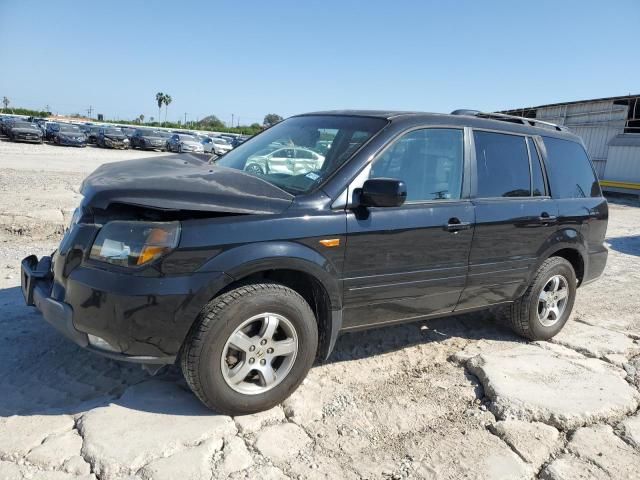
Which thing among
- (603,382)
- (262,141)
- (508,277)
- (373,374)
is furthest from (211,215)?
(603,382)

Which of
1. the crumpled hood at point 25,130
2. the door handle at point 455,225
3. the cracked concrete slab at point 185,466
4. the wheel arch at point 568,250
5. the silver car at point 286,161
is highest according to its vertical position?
the silver car at point 286,161

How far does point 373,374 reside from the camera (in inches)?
148

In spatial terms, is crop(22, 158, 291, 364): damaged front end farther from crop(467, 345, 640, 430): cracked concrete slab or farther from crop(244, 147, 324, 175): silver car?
crop(467, 345, 640, 430): cracked concrete slab

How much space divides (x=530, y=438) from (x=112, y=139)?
3481 centimetres

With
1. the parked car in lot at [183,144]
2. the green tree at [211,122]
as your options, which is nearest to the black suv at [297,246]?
the parked car in lot at [183,144]

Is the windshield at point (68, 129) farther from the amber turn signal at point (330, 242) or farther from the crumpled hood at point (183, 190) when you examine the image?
the amber turn signal at point (330, 242)

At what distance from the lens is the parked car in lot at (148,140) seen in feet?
114

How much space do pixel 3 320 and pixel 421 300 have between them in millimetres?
Answer: 3236

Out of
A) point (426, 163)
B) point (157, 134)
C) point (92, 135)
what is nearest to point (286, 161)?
point (426, 163)

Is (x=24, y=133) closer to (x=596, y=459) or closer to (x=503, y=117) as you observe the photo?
(x=503, y=117)

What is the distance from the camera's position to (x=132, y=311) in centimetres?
266

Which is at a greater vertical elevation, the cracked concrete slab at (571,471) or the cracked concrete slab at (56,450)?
the cracked concrete slab at (56,450)

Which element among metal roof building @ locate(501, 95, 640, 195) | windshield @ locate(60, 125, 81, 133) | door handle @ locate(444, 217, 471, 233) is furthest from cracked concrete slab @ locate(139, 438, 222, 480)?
windshield @ locate(60, 125, 81, 133)

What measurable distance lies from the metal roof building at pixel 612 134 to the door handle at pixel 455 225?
18584 millimetres
